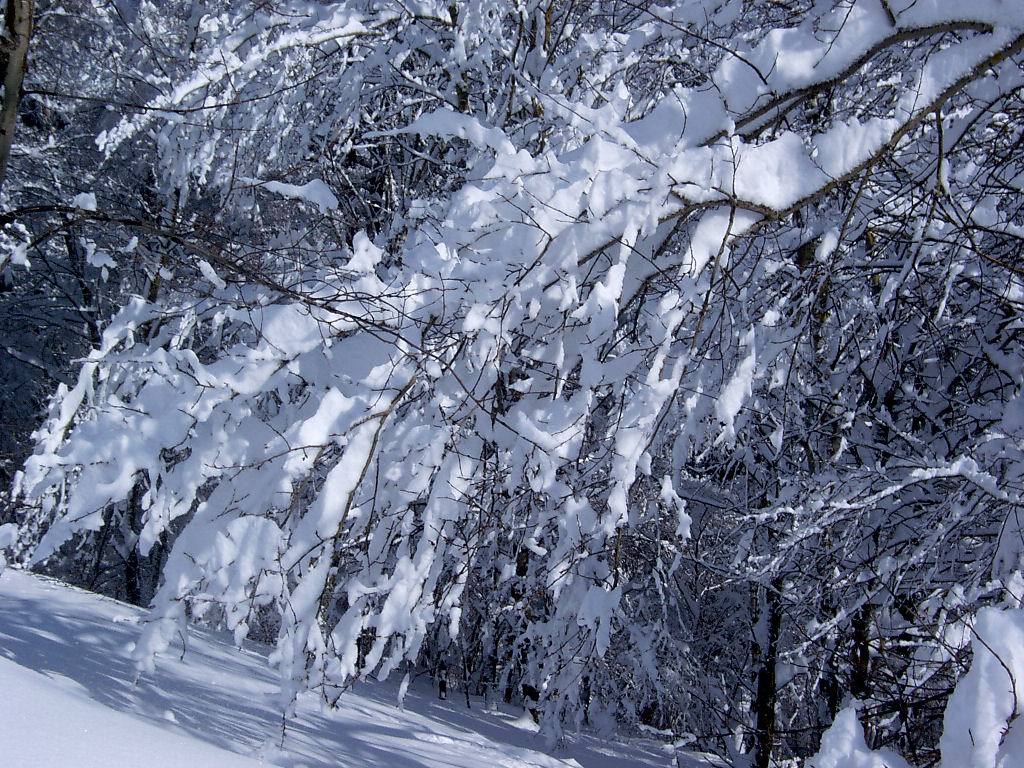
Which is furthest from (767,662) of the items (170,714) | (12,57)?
(12,57)

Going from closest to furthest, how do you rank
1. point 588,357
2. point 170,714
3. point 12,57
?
point 588,357, point 170,714, point 12,57

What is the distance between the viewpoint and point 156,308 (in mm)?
4160

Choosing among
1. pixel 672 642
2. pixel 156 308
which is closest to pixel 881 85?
pixel 156 308

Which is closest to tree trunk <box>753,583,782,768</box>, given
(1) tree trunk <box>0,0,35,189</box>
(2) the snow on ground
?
(2) the snow on ground

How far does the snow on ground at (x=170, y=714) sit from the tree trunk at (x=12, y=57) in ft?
7.32

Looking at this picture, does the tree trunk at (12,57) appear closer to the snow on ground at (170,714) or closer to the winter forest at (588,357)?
the winter forest at (588,357)

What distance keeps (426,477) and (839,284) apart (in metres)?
2.48

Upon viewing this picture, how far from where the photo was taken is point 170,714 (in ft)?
10.0

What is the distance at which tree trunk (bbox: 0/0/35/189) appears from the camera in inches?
133

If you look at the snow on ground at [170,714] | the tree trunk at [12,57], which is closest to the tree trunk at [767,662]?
the snow on ground at [170,714]

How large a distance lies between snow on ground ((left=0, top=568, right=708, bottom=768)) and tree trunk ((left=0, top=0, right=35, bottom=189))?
223 centimetres

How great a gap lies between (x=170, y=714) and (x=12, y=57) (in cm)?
291

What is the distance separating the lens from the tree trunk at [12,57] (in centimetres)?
339

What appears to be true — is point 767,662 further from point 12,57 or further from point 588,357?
point 12,57
